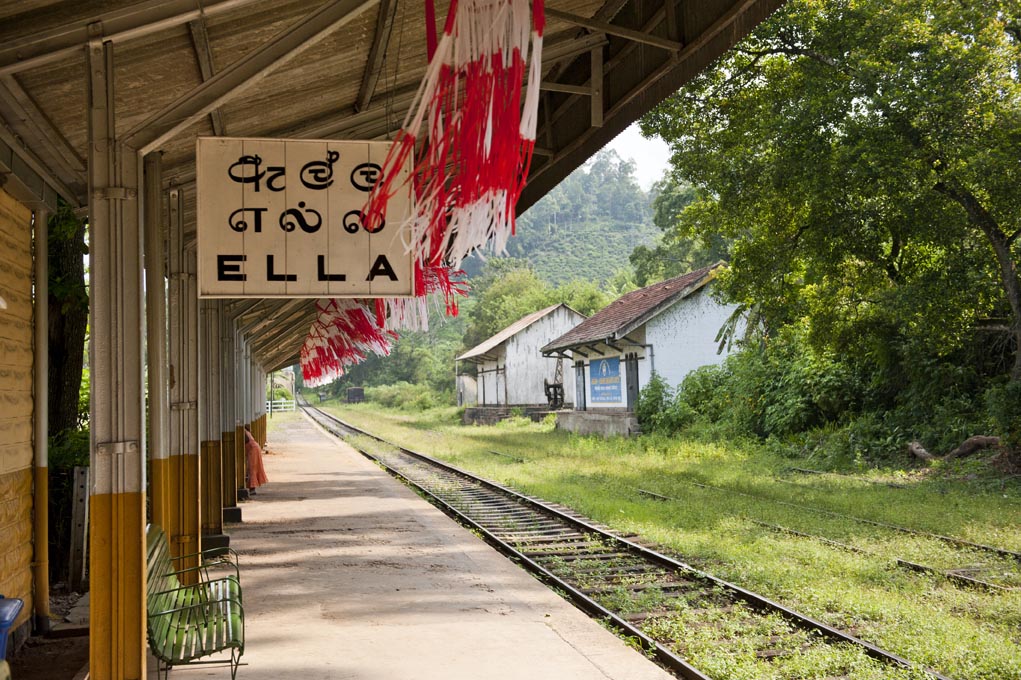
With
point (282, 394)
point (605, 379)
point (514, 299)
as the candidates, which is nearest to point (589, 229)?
point (514, 299)

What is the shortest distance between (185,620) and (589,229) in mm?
139596

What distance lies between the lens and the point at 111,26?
4059 millimetres

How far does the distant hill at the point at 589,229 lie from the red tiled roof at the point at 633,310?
98.4m

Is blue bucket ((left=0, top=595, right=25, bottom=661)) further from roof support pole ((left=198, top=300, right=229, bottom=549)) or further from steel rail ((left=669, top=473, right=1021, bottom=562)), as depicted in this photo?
steel rail ((left=669, top=473, right=1021, bottom=562))

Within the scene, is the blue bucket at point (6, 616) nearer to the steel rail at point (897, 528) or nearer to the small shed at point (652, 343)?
the steel rail at point (897, 528)

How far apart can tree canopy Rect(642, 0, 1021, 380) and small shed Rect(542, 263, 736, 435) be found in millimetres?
8908

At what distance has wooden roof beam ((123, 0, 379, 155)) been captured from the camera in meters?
4.21

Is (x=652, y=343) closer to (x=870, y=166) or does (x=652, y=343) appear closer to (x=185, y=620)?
(x=870, y=166)

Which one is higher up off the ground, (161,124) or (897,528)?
(161,124)

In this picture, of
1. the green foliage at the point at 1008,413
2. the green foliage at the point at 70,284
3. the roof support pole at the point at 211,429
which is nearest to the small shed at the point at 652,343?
the green foliage at the point at 1008,413

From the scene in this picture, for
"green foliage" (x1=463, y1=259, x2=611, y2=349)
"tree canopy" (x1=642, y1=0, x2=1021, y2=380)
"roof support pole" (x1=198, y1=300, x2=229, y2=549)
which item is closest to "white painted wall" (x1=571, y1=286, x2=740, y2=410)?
"tree canopy" (x1=642, y1=0, x2=1021, y2=380)

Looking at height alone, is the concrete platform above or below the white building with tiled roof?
below

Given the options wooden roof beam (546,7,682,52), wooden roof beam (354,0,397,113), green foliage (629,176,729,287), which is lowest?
wooden roof beam (354,0,397,113)

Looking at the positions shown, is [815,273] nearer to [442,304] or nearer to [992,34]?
[992,34]
